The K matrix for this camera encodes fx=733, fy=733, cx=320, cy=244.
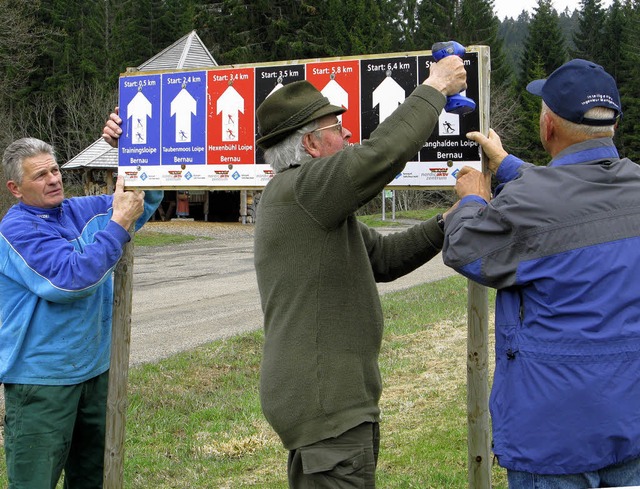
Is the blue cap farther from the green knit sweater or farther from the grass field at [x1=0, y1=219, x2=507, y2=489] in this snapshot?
the grass field at [x1=0, y1=219, x2=507, y2=489]

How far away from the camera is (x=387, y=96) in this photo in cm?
423

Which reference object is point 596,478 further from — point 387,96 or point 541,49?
point 541,49

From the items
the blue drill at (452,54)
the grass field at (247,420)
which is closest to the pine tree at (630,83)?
the grass field at (247,420)

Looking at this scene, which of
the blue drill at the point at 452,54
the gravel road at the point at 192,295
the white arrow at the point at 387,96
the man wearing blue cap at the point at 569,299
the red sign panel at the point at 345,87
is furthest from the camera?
the gravel road at the point at 192,295

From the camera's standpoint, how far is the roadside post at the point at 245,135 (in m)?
3.96

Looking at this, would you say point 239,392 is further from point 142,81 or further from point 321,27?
point 321,27

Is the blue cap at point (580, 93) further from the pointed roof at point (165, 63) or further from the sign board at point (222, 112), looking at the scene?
the pointed roof at point (165, 63)

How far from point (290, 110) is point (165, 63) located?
3021 centimetres

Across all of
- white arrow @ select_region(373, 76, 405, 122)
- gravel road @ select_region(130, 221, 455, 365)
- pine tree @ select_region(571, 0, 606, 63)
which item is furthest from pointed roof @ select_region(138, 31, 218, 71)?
pine tree @ select_region(571, 0, 606, 63)

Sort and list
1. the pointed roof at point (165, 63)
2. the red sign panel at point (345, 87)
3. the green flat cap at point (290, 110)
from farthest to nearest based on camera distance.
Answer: the pointed roof at point (165, 63), the red sign panel at point (345, 87), the green flat cap at point (290, 110)

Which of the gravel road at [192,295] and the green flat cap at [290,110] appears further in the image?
the gravel road at [192,295]

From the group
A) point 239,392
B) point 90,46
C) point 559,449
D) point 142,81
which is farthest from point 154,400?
point 90,46

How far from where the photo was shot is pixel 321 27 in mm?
40969

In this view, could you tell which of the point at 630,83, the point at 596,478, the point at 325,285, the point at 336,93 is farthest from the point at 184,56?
the point at 630,83
